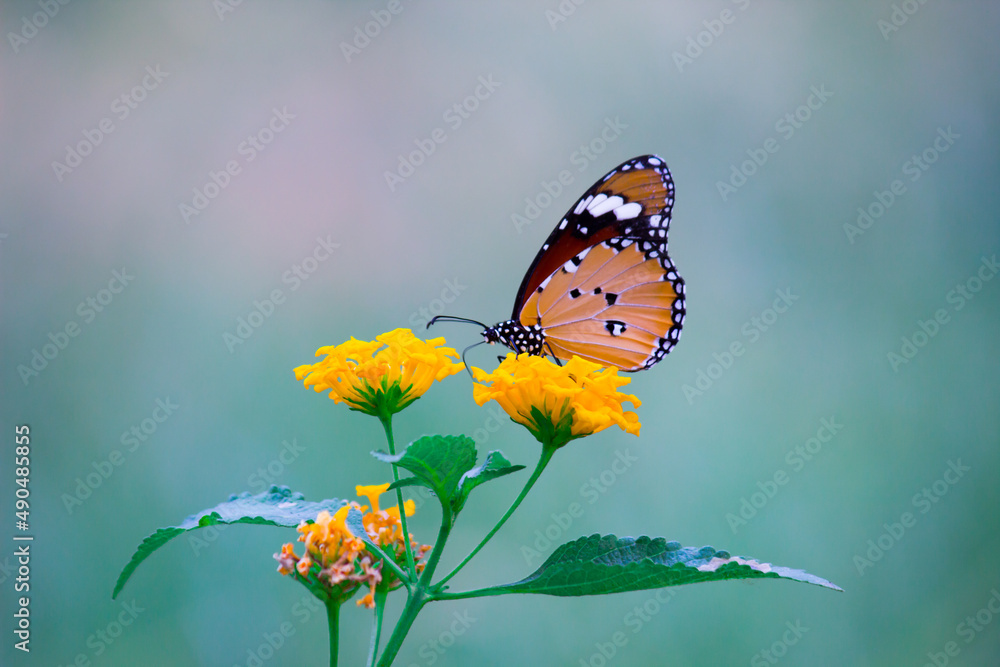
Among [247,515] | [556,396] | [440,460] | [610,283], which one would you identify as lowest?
[247,515]

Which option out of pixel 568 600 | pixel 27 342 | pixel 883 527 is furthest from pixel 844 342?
pixel 27 342

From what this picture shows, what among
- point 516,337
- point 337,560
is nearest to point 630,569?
point 337,560

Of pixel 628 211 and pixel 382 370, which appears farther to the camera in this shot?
pixel 628 211

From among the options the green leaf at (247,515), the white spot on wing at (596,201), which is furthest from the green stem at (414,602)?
the white spot on wing at (596,201)

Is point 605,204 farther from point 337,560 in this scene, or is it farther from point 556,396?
point 337,560

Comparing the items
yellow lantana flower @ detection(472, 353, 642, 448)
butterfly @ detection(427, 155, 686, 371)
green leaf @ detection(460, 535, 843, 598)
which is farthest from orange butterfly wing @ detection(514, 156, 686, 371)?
green leaf @ detection(460, 535, 843, 598)

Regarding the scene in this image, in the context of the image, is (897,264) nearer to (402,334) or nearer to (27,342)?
(402,334)
